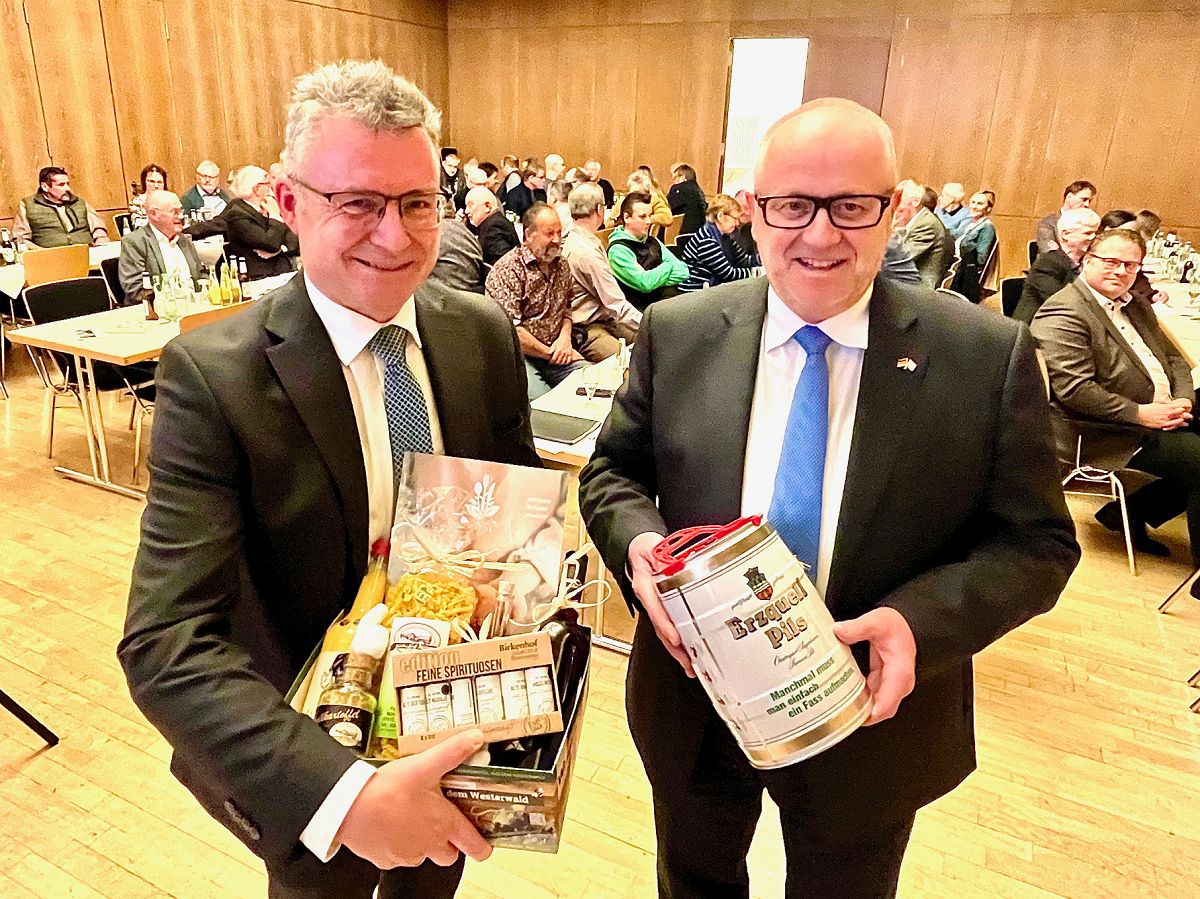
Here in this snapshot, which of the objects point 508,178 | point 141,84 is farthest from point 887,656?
point 508,178

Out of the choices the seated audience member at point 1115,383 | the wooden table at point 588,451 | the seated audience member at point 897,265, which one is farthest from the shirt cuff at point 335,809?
the seated audience member at point 897,265

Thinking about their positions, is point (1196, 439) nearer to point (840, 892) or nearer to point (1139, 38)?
point (840, 892)

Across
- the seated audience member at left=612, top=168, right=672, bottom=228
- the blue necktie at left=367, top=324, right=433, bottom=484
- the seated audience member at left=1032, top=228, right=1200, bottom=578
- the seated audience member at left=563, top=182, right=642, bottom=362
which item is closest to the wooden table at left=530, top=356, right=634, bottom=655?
the seated audience member at left=563, top=182, right=642, bottom=362

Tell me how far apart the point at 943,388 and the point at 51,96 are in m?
9.67

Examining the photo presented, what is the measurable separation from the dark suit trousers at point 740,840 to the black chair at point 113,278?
535 cm

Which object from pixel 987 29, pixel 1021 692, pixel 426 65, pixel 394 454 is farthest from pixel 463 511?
pixel 426 65

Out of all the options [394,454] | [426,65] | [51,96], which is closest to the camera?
[394,454]

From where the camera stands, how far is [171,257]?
519cm

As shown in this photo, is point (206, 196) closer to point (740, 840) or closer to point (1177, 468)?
point (1177, 468)

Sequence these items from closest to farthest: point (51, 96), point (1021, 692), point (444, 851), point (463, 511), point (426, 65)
A: point (444, 851), point (463, 511), point (1021, 692), point (51, 96), point (426, 65)

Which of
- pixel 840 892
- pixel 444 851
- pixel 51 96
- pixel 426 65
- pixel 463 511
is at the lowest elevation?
pixel 840 892

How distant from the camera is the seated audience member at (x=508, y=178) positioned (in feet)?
35.5

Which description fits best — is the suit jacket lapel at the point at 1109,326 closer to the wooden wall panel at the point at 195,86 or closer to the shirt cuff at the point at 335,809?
the shirt cuff at the point at 335,809

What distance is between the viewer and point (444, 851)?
92cm
